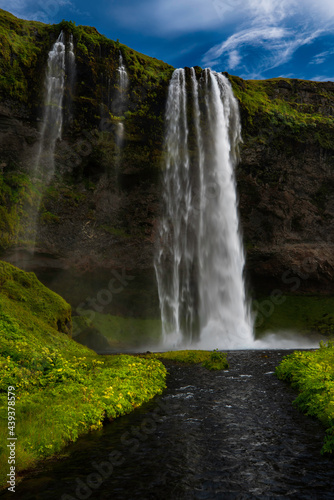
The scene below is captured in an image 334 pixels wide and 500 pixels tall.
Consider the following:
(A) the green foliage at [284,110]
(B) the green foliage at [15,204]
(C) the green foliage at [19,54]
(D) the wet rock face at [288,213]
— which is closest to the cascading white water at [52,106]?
(C) the green foliage at [19,54]

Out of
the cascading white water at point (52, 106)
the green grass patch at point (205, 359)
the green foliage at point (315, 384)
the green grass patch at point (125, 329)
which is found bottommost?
the green foliage at point (315, 384)

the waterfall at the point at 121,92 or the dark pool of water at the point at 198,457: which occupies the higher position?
the waterfall at the point at 121,92

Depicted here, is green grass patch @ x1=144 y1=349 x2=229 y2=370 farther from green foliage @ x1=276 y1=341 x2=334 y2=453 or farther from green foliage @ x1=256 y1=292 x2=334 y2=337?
green foliage @ x1=256 y1=292 x2=334 y2=337

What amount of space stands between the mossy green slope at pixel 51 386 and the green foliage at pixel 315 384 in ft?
14.7

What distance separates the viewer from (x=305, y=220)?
Result: 38594 mm

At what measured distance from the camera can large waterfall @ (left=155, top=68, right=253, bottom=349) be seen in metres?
34.2

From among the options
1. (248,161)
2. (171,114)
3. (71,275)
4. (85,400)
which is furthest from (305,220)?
(85,400)

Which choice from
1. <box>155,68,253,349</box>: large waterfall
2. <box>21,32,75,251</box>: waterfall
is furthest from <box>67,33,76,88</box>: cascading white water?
<box>155,68,253,349</box>: large waterfall

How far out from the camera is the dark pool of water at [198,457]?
526 centimetres

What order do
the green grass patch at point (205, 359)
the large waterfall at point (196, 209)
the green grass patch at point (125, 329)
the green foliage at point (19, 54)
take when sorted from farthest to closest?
1. the green grass patch at point (125, 329)
2. the large waterfall at point (196, 209)
3. the green foliage at point (19, 54)
4. the green grass patch at point (205, 359)

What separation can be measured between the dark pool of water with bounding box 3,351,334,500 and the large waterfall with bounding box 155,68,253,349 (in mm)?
24140

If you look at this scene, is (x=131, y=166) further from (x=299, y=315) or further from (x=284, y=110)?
(x=299, y=315)

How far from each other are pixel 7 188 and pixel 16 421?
27.5 metres

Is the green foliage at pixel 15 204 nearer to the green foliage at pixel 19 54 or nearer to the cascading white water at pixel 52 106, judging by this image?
the cascading white water at pixel 52 106
